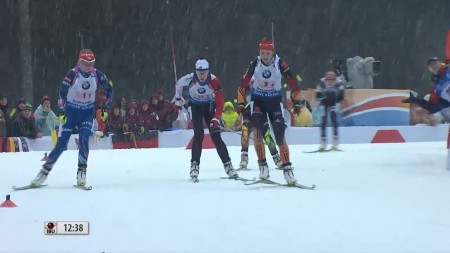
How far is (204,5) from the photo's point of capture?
2219 centimetres

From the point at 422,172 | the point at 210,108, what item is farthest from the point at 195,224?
the point at 422,172

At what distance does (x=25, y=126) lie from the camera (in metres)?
14.3

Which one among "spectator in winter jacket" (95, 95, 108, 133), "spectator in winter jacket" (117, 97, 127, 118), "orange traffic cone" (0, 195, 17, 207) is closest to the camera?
"orange traffic cone" (0, 195, 17, 207)

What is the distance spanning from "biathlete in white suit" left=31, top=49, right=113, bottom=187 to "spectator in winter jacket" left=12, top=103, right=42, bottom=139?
248 inches

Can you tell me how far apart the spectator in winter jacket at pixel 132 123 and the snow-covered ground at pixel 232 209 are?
4.28 metres

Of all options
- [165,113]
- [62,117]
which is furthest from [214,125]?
[165,113]

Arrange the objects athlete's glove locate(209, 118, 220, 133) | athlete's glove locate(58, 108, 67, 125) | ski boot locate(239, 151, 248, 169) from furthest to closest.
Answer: ski boot locate(239, 151, 248, 169), athlete's glove locate(209, 118, 220, 133), athlete's glove locate(58, 108, 67, 125)

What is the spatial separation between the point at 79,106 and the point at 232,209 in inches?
110

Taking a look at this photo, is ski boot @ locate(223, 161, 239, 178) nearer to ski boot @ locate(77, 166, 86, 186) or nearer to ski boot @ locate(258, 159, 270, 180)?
ski boot @ locate(258, 159, 270, 180)

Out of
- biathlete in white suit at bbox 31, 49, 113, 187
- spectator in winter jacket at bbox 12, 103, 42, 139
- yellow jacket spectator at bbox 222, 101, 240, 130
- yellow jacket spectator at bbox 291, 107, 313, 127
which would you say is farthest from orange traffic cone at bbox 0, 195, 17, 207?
yellow jacket spectator at bbox 291, 107, 313, 127

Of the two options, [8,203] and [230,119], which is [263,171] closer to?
[8,203]

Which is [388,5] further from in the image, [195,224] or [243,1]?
[195,224]

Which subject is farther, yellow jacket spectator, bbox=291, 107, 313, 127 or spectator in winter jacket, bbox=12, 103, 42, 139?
yellow jacket spectator, bbox=291, 107, 313, 127

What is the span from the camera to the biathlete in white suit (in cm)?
812
